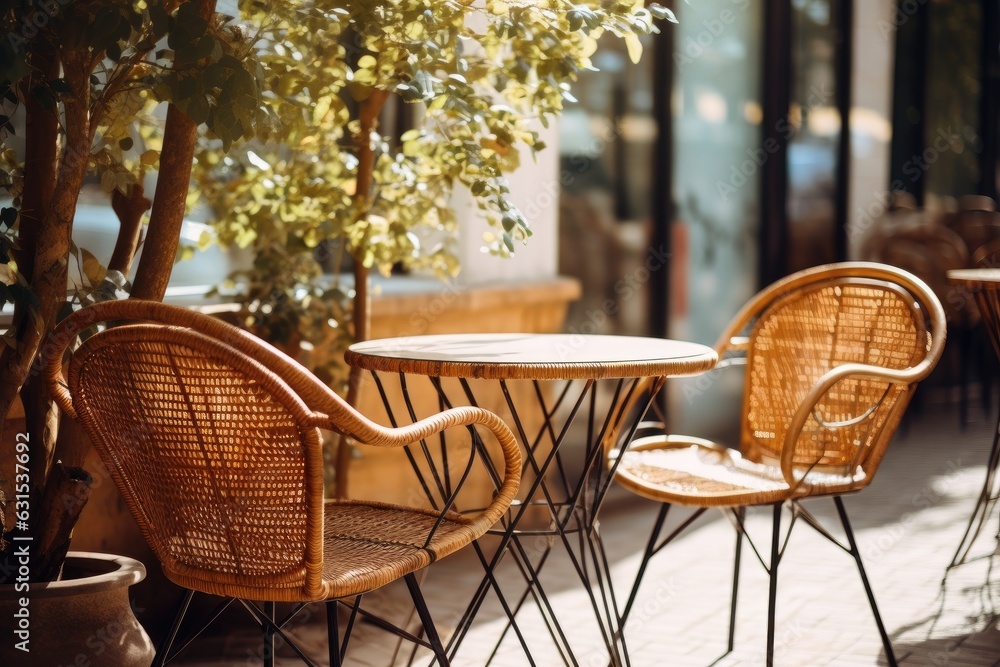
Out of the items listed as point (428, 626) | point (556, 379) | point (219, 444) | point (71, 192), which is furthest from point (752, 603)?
point (71, 192)

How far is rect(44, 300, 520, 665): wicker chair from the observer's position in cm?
182

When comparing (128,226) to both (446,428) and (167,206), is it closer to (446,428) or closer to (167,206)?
(167,206)

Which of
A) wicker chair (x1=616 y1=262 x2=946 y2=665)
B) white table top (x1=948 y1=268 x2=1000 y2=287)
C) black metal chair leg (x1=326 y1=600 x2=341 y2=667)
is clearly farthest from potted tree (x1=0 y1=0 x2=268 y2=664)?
white table top (x1=948 y1=268 x2=1000 y2=287)

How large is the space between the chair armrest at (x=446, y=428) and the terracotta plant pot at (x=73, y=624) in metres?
0.68

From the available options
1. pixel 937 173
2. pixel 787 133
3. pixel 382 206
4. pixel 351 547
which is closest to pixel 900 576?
pixel 382 206

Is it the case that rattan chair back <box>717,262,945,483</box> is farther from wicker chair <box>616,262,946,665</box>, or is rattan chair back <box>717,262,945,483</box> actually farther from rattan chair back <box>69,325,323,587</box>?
rattan chair back <box>69,325,323,587</box>

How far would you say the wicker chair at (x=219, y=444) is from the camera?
1.82 metres

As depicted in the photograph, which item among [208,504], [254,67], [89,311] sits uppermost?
[254,67]

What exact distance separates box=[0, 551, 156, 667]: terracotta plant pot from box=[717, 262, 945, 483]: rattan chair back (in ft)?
5.13

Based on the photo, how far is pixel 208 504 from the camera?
1927mm

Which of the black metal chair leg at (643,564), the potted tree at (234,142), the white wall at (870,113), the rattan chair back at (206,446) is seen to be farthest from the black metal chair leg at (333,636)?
the white wall at (870,113)

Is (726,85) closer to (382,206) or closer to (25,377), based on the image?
(382,206)

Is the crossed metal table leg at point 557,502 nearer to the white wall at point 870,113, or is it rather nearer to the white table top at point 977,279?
the white table top at point 977,279

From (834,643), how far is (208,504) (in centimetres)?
195
